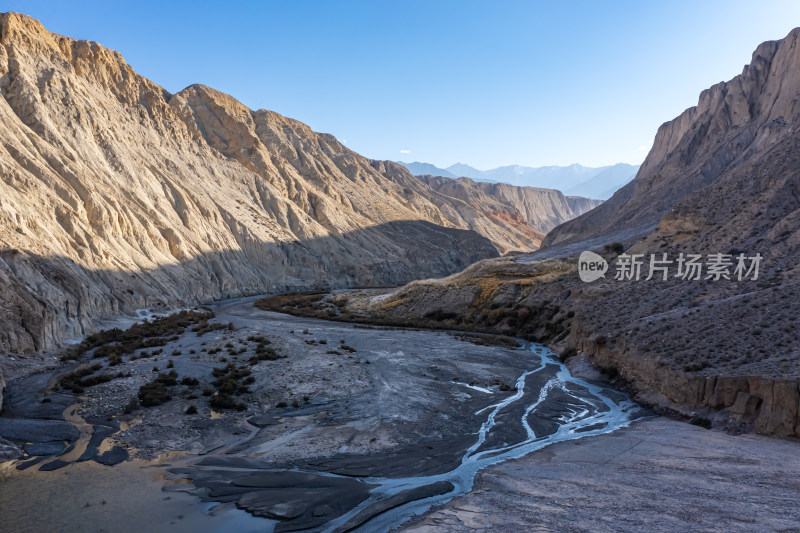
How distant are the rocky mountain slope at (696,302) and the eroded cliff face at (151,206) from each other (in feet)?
58.9

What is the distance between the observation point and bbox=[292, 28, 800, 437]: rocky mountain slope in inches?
634

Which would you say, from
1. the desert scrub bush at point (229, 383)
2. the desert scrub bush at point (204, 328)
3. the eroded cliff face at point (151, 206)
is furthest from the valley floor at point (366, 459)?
the eroded cliff face at point (151, 206)

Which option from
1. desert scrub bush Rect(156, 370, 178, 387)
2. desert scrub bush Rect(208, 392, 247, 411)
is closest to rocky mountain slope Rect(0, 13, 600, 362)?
desert scrub bush Rect(156, 370, 178, 387)

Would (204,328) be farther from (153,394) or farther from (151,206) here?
(151,206)

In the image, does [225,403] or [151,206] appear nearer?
[225,403]

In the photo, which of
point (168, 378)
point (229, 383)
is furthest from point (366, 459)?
point (168, 378)

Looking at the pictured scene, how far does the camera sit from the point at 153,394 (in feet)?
53.5

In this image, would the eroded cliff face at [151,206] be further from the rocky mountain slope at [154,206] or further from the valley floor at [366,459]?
the valley floor at [366,459]

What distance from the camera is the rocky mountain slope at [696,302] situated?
16.1m

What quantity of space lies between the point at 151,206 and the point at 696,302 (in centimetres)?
5045

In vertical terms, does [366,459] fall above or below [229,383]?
below

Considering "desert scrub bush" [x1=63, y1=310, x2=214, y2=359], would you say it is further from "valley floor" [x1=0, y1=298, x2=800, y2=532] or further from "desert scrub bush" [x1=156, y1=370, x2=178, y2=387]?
"desert scrub bush" [x1=156, y1=370, x2=178, y2=387]

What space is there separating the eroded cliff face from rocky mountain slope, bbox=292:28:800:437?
17945 millimetres

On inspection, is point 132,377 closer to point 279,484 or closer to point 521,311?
point 279,484
